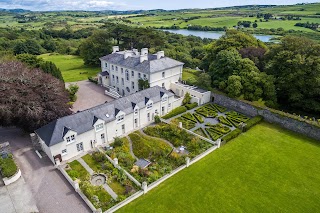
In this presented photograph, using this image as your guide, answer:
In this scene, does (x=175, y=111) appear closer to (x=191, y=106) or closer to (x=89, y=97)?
(x=191, y=106)

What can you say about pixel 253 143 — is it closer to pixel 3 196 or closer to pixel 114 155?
pixel 114 155

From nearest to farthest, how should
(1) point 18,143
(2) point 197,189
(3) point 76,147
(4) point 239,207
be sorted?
(4) point 239,207 < (2) point 197,189 < (3) point 76,147 < (1) point 18,143

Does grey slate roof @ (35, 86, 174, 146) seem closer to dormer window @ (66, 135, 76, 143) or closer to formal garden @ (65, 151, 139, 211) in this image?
dormer window @ (66, 135, 76, 143)

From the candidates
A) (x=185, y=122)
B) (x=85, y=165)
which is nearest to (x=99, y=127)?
(x=85, y=165)

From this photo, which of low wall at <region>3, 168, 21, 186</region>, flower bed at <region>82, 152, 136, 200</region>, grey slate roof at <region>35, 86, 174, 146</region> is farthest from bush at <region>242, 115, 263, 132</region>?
low wall at <region>3, 168, 21, 186</region>

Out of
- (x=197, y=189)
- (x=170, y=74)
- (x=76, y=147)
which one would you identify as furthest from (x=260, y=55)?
(x=76, y=147)
